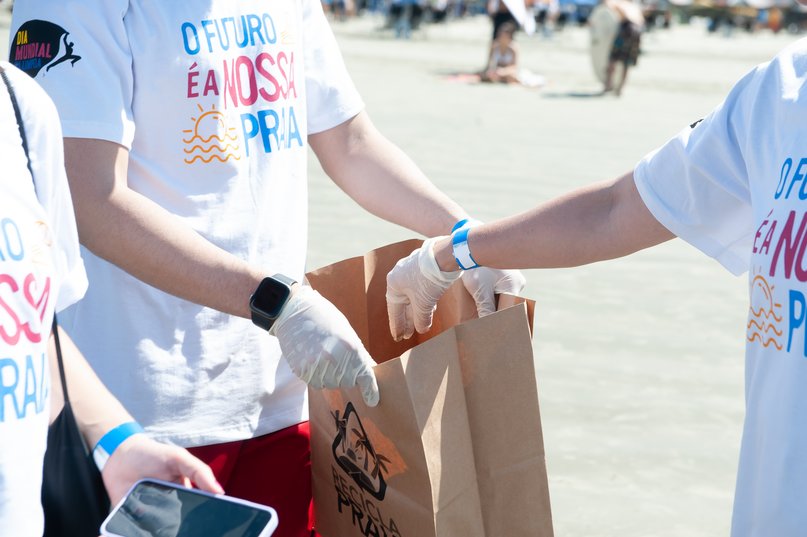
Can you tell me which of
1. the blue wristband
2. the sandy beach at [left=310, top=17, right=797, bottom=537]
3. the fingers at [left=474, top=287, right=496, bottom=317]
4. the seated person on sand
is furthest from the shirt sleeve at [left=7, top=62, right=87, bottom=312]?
the seated person on sand

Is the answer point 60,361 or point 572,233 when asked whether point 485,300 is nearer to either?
point 572,233

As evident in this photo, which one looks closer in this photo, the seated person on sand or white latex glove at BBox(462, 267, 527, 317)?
white latex glove at BBox(462, 267, 527, 317)

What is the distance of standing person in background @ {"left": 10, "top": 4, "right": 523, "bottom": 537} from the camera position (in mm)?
1790

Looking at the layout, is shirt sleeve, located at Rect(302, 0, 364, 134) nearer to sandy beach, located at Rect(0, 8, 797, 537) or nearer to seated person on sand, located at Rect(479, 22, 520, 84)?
sandy beach, located at Rect(0, 8, 797, 537)

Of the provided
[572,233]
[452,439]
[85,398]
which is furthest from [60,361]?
[572,233]

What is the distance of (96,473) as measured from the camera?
4.48 feet


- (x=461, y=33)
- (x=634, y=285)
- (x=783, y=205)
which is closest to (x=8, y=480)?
(x=783, y=205)

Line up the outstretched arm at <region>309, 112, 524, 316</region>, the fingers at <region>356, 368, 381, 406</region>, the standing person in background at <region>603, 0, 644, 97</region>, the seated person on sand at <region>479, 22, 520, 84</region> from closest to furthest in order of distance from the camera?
the fingers at <region>356, 368, 381, 406</region> → the outstretched arm at <region>309, 112, 524, 316</region> → the standing person in background at <region>603, 0, 644, 97</region> → the seated person on sand at <region>479, 22, 520, 84</region>

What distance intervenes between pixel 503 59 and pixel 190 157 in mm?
14090

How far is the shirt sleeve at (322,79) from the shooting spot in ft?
7.26

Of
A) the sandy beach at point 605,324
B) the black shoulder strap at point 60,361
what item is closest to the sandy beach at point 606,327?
the sandy beach at point 605,324

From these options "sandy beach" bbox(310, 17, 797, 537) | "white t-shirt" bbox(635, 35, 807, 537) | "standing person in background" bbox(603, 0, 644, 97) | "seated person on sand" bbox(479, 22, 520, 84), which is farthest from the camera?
"seated person on sand" bbox(479, 22, 520, 84)

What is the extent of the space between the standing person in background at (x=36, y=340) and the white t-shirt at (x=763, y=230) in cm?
77

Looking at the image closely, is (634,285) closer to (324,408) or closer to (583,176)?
(583,176)
